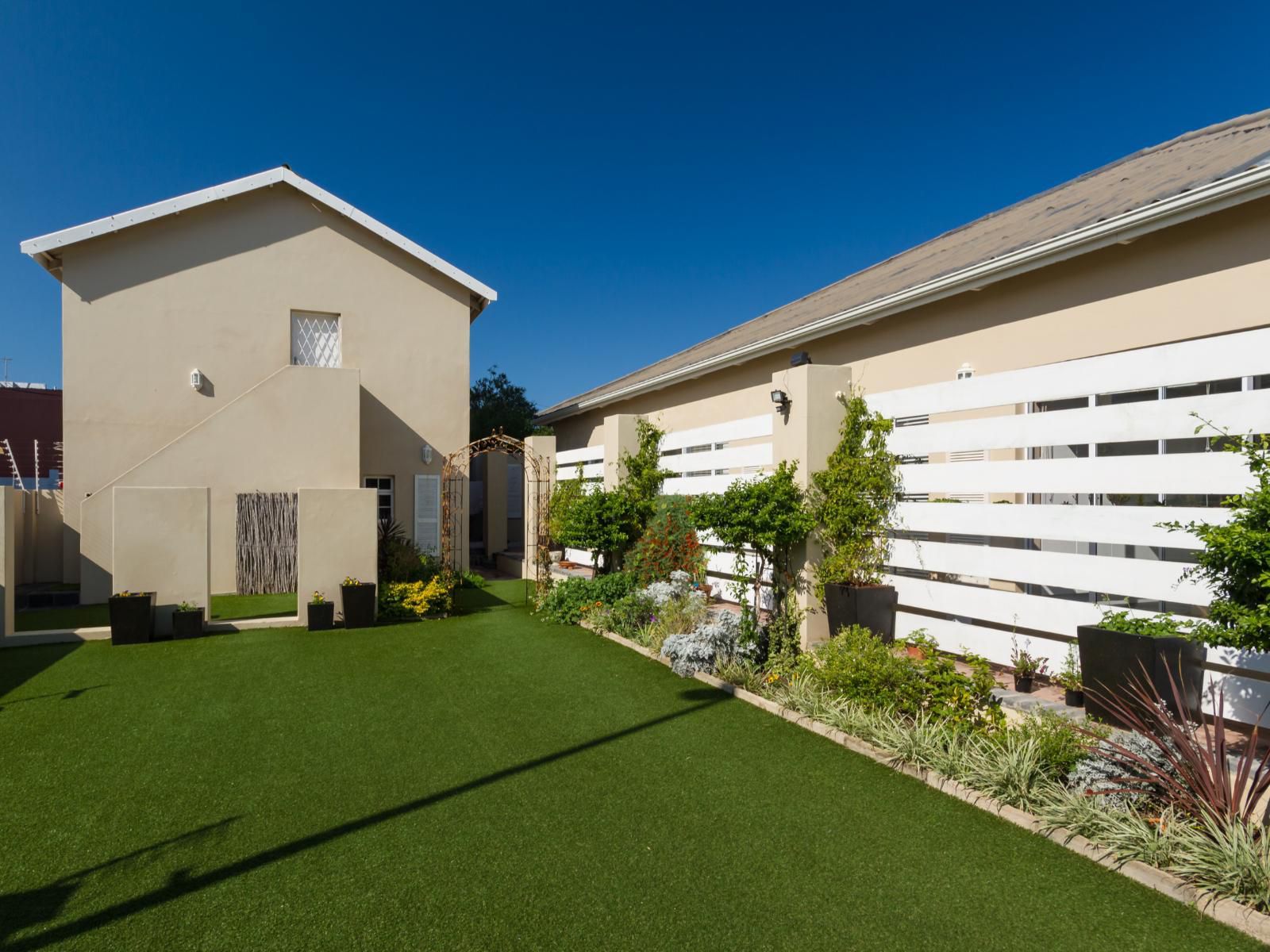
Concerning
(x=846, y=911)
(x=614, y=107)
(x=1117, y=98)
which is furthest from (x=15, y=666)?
(x=1117, y=98)

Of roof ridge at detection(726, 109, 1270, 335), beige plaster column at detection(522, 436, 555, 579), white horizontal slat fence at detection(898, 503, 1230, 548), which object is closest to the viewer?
white horizontal slat fence at detection(898, 503, 1230, 548)

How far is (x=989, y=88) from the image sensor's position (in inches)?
541

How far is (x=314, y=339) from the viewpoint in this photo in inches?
582

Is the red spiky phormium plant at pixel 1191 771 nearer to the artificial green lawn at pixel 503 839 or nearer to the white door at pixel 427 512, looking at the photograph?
the artificial green lawn at pixel 503 839

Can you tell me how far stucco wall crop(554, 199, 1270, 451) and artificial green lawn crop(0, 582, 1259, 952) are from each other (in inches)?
179

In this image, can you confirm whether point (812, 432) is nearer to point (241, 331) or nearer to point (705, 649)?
point (705, 649)

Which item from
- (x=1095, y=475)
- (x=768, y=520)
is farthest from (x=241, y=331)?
(x=1095, y=475)

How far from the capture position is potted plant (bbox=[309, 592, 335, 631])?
Result: 9.66 meters

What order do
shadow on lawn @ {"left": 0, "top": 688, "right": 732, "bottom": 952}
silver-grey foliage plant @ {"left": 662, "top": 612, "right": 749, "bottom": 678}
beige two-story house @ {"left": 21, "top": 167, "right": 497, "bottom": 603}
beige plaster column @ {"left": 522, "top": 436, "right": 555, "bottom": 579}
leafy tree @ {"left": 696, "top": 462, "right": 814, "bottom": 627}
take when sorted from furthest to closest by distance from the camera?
beige plaster column @ {"left": 522, "top": 436, "right": 555, "bottom": 579}, beige two-story house @ {"left": 21, "top": 167, "right": 497, "bottom": 603}, silver-grey foliage plant @ {"left": 662, "top": 612, "right": 749, "bottom": 678}, leafy tree @ {"left": 696, "top": 462, "right": 814, "bottom": 627}, shadow on lawn @ {"left": 0, "top": 688, "right": 732, "bottom": 952}

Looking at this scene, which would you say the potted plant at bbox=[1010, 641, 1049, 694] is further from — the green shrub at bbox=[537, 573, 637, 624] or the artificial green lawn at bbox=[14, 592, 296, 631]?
the artificial green lawn at bbox=[14, 592, 296, 631]

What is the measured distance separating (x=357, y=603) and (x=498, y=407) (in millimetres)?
20884

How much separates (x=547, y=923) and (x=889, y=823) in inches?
76.1

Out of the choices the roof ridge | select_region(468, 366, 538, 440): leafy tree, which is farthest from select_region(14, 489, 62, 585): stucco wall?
the roof ridge

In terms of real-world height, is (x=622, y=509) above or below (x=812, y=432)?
below
